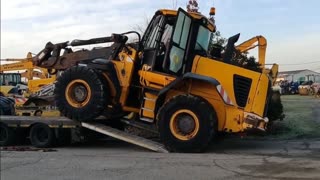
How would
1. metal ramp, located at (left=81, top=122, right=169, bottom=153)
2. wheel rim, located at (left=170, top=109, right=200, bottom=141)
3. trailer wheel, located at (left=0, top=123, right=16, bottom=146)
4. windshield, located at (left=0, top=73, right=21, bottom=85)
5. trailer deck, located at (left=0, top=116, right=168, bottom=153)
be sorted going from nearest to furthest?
1. wheel rim, located at (left=170, top=109, right=200, bottom=141)
2. metal ramp, located at (left=81, top=122, right=169, bottom=153)
3. trailer deck, located at (left=0, top=116, right=168, bottom=153)
4. trailer wheel, located at (left=0, top=123, right=16, bottom=146)
5. windshield, located at (left=0, top=73, right=21, bottom=85)

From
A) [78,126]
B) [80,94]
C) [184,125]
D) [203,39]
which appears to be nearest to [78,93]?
[80,94]

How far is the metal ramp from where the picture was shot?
11877 mm

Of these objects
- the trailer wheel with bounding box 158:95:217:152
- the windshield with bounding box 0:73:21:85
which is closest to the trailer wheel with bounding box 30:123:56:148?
the trailer wheel with bounding box 158:95:217:152

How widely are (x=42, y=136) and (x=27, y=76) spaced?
1115 centimetres

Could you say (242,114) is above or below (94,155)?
above

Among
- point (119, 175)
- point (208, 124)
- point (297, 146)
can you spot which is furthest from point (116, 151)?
point (297, 146)

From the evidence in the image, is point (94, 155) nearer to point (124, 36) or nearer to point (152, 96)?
point (152, 96)

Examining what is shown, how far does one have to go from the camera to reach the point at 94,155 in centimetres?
1137

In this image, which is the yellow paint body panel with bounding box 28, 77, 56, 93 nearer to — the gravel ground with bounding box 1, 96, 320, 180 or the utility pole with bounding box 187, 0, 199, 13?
the gravel ground with bounding box 1, 96, 320, 180

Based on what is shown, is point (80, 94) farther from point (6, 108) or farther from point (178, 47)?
point (6, 108)

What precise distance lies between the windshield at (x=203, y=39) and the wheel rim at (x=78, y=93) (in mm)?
2876

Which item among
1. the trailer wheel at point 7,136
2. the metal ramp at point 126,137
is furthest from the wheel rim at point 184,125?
the trailer wheel at point 7,136

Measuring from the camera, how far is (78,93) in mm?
12719

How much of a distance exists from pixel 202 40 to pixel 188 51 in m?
0.76
